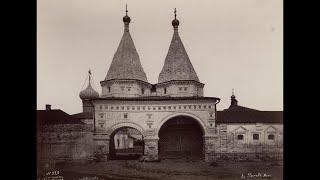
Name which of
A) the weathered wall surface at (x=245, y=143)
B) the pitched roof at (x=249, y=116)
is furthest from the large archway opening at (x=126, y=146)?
the pitched roof at (x=249, y=116)

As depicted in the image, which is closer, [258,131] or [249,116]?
[258,131]

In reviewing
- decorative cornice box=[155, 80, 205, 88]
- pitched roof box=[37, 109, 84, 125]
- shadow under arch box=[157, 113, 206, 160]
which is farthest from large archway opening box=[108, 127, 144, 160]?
decorative cornice box=[155, 80, 205, 88]

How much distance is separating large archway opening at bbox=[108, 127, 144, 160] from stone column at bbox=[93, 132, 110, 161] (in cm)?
14

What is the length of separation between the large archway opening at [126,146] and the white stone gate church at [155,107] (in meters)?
0.09

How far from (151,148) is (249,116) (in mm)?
2066

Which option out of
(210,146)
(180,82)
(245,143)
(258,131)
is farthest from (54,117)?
(258,131)

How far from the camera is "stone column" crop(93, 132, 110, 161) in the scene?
7.14 meters

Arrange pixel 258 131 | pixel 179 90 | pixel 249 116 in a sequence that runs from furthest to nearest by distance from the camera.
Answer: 1. pixel 179 90
2. pixel 249 116
3. pixel 258 131

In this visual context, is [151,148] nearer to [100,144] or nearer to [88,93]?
[100,144]

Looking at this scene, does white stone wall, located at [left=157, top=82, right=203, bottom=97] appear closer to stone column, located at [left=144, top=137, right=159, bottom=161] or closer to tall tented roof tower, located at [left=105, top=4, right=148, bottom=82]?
tall tented roof tower, located at [left=105, top=4, right=148, bottom=82]

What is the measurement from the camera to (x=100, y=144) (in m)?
7.13

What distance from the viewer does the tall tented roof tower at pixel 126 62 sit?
6.68m

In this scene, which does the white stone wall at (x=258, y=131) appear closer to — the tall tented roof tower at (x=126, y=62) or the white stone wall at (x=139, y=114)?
the white stone wall at (x=139, y=114)
